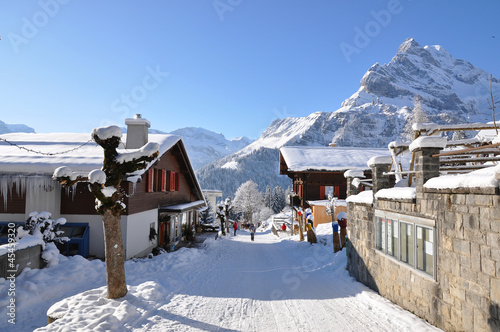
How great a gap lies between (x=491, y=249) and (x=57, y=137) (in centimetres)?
1893

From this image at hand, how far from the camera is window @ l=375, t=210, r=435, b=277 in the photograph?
571 centimetres

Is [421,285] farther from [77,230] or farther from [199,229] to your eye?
[199,229]

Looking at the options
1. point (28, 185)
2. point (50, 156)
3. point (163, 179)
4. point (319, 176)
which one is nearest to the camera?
point (28, 185)

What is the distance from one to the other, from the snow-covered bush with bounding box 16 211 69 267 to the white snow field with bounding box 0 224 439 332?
0.39 metres

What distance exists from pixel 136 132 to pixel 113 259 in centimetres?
879

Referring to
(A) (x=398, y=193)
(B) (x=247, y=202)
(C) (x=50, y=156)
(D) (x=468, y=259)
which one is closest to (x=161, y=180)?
(C) (x=50, y=156)

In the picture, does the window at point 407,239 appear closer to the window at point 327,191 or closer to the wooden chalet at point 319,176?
the wooden chalet at point 319,176

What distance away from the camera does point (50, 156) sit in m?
12.2

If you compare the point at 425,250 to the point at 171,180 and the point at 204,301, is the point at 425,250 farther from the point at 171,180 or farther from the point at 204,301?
the point at 171,180

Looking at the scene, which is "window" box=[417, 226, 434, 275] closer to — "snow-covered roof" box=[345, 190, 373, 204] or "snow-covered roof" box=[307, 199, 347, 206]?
"snow-covered roof" box=[345, 190, 373, 204]

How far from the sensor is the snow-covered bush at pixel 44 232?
9289mm

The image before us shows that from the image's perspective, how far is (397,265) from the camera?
22.2 ft

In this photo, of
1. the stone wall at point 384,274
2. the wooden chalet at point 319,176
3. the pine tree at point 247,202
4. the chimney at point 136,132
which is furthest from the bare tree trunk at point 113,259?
the pine tree at point 247,202

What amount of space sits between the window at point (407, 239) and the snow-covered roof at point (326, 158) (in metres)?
17.0
